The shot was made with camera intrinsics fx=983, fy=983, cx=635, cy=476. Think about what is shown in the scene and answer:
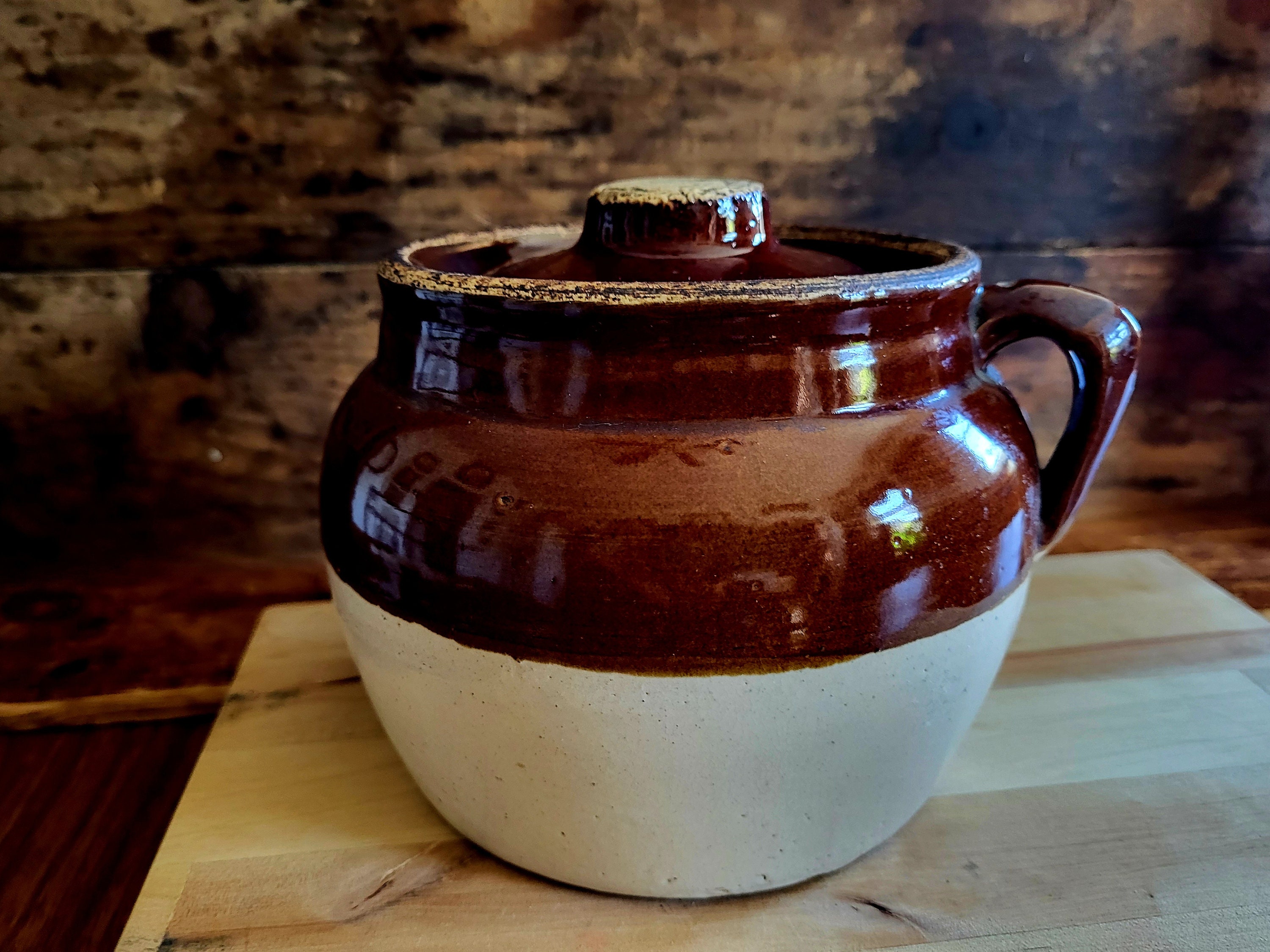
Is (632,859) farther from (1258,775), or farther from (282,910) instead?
(1258,775)

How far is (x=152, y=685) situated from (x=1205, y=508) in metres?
1.11

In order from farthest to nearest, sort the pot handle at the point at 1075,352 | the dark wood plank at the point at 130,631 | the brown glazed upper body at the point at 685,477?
the dark wood plank at the point at 130,631 < the pot handle at the point at 1075,352 < the brown glazed upper body at the point at 685,477

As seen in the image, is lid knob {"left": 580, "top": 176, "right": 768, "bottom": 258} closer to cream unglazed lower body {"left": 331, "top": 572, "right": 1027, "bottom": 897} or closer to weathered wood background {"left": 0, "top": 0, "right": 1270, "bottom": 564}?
cream unglazed lower body {"left": 331, "top": 572, "right": 1027, "bottom": 897}

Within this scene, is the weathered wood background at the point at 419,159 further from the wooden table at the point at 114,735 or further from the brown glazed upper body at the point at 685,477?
the brown glazed upper body at the point at 685,477

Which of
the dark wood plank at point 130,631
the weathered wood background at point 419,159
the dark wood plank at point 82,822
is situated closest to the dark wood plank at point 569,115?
the weathered wood background at point 419,159

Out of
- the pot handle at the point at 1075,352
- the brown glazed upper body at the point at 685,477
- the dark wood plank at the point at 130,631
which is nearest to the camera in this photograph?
the brown glazed upper body at the point at 685,477

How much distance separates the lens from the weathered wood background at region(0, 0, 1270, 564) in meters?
0.86

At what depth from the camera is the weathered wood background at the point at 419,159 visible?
0.86 m

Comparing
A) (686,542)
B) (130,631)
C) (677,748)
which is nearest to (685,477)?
(686,542)

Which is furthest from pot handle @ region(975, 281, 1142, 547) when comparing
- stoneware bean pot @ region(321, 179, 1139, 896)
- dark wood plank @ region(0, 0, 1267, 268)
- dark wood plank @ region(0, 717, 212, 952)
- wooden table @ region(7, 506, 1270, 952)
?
dark wood plank @ region(0, 717, 212, 952)

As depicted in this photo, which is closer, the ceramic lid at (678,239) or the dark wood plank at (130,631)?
the ceramic lid at (678,239)

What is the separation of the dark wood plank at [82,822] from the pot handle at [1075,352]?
24.5 inches

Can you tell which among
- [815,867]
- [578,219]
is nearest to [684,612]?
[815,867]

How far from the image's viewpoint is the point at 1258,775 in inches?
26.3
